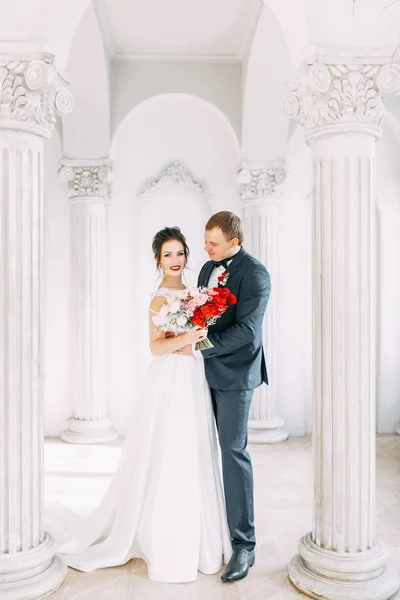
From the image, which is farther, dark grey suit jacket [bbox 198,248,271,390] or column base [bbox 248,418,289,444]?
column base [bbox 248,418,289,444]

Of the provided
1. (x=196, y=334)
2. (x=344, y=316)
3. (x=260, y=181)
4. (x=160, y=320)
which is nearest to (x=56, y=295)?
(x=260, y=181)

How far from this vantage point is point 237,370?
4352mm

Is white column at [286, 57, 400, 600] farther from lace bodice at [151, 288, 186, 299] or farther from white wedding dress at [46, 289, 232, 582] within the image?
lace bodice at [151, 288, 186, 299]

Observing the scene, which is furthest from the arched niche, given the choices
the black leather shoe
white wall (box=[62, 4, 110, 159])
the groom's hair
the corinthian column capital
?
the black leather shoe

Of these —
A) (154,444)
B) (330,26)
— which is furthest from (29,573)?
(330,26)

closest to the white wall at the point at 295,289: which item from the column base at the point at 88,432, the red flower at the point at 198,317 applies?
the column base at the point at 88,432

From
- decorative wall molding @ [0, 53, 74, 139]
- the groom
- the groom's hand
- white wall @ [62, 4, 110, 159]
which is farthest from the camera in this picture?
white wall @ [62, 4, 110, 159]

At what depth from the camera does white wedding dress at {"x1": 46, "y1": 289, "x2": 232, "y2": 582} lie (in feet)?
13.8

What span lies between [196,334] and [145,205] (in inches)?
200

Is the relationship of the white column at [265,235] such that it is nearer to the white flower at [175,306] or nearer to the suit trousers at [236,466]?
the suit trousers at [236,466]

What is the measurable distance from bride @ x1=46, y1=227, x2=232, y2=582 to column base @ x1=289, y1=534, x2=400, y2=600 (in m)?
0.61

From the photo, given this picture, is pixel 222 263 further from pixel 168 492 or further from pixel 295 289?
pixel 295 289

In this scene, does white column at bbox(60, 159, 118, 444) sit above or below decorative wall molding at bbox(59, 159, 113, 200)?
below

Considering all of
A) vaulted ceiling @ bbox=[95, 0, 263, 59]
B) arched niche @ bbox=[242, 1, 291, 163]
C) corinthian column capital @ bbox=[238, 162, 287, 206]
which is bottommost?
corinthian column capital @ bbox=[238, 162, 287, 206]
